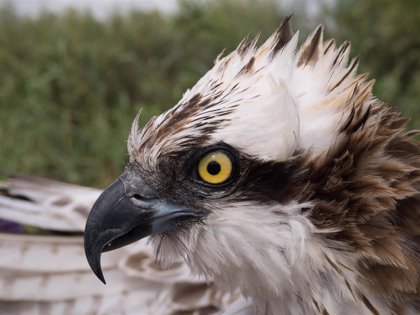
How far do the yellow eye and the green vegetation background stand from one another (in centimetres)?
272

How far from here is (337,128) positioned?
2.05 metres

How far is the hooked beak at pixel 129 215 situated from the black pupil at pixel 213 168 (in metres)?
0.14

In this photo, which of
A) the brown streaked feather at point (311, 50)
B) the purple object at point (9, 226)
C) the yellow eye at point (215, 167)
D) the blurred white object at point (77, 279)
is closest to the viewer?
the yellow eye at point (215, 167)

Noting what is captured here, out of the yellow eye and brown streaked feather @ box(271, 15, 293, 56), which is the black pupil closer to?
the yellow eye

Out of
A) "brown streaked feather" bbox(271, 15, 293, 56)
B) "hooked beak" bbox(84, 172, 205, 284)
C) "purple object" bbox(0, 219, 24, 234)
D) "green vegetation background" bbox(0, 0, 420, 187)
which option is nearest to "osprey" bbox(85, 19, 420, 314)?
"hooked beak" bbox(84, 172, 205, 284)

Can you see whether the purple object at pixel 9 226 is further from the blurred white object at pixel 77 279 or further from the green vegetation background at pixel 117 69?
the green vegetation background at pixel 117 69

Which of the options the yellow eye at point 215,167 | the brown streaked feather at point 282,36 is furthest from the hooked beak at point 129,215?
the brown streaked feather at point 282,36

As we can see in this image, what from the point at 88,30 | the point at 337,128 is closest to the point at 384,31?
the point at 88,30

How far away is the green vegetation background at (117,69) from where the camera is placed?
5051 mm

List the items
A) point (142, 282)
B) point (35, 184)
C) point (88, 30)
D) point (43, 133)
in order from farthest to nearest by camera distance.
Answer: point (88, 30) < point (43, 133) < point (35, 184) < point (142, 282)

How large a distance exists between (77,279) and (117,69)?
11.2 ft

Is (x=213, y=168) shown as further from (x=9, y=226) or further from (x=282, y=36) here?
(x=9, y=226)

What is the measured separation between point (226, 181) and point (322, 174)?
285 millimetres

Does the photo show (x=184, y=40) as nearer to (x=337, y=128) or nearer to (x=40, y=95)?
(x=40, y=95)
